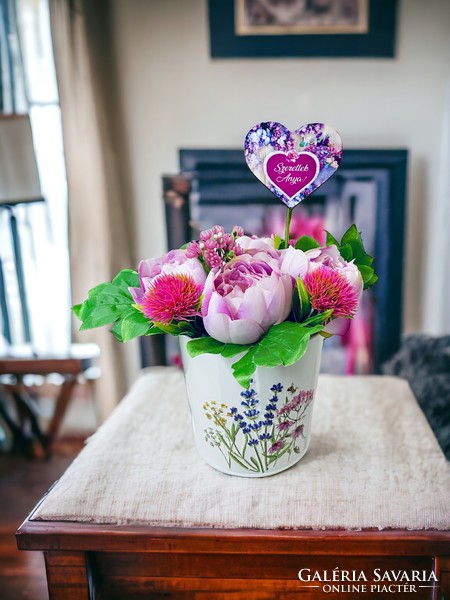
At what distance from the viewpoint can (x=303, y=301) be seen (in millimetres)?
671

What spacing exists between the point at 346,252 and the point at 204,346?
0.26 meters

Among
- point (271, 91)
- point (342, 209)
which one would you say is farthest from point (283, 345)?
point (271, 91)

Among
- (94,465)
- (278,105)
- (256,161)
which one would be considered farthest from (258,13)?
(94,465)

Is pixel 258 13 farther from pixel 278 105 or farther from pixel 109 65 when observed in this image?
pixel 109 65

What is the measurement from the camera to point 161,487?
0.75m

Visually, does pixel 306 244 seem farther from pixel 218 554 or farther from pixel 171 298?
pixel 218 554

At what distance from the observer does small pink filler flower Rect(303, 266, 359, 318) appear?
2.15 feet

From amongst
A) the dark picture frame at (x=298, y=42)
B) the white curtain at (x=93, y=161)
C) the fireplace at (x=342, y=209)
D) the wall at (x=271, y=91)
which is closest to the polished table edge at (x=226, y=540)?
the fireplace at (x=342, y=209)

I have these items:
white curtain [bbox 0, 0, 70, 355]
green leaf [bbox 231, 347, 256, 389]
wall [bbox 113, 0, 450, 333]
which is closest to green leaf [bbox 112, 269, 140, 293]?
green leaf [bbox 231, 347, 256, 389]

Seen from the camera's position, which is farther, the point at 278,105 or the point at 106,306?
the point at 278,105

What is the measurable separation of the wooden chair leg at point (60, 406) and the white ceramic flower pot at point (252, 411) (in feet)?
4.27

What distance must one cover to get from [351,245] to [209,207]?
1.36 metres

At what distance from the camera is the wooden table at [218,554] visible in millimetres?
683

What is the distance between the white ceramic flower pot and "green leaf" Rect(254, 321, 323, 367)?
2.2 inches
